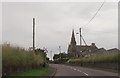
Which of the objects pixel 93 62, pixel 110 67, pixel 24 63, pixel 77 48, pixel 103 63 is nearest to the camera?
pixel 24 63

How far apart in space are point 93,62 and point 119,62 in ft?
43.3

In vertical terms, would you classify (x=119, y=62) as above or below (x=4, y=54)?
below

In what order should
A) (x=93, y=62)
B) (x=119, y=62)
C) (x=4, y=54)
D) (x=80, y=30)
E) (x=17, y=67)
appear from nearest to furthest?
1. (x=4, y=54)
2. (x=17, y=67)
3. (x=119, y=62)
4. (x=93, y=62)
5. (x=80, y=30)

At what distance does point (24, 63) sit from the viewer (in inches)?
A: 714

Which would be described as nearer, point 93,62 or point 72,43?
point 93,62

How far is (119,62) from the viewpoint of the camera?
25.1 metres

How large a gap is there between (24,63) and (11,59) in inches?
141

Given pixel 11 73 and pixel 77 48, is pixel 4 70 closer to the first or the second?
pixel 11 73

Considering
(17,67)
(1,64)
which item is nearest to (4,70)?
(1,64)

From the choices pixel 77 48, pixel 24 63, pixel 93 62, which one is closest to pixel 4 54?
pixel 24 63

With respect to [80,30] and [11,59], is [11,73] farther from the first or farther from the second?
[80,30]

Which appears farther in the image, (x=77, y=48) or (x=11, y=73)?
(x=77, y=48)

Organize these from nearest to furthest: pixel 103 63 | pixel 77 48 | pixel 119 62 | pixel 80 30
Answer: pixel 119 62 → pixel 103 63 → pixel 80 30 → pixel 77 48

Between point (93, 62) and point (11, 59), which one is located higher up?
point (11, 59)
